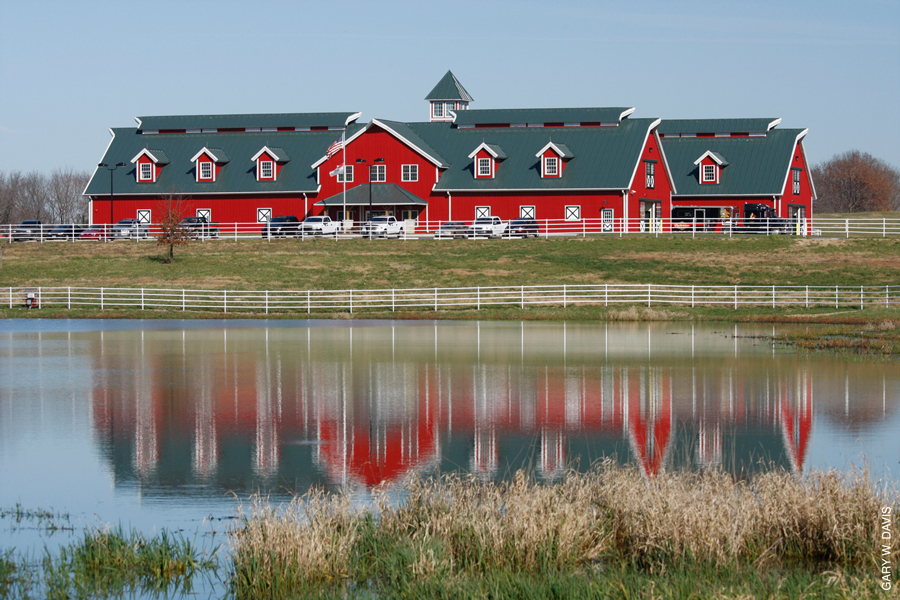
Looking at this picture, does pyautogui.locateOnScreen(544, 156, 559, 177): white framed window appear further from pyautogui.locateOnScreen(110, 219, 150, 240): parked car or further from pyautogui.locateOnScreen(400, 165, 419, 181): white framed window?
pyautogui.locateOnScreen(110, 219, 150, 240): parked car

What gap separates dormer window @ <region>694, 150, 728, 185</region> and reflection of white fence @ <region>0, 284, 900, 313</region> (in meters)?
27.4

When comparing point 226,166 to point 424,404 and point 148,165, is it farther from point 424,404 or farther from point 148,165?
point 424,404

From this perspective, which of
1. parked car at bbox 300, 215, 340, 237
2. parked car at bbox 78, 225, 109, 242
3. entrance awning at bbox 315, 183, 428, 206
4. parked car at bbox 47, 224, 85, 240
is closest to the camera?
parked car at bbox 300, 215, 340, 237

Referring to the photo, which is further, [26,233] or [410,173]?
[410,173]

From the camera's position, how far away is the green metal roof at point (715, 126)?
7650 centimetres

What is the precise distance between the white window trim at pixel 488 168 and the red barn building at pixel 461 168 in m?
0.14

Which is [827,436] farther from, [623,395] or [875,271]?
[875,271]

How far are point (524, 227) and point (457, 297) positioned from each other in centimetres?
1898

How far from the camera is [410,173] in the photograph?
235ft

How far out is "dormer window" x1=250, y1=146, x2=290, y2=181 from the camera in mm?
73562

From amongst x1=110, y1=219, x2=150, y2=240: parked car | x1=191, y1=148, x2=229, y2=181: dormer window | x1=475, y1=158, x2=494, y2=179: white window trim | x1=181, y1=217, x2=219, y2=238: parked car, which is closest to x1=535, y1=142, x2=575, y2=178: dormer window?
x1=475, y1=158, x2=494, y2=179: white window trim

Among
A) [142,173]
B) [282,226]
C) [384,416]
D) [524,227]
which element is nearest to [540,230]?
[524,227]

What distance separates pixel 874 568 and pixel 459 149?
217 feet

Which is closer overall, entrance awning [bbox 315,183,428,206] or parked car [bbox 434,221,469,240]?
parked car [bbox 434,221,469,240]
